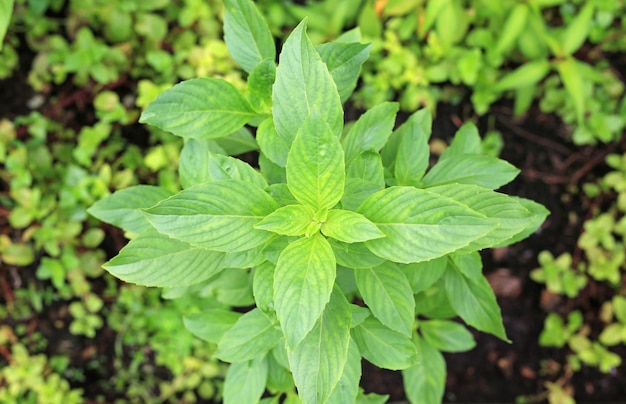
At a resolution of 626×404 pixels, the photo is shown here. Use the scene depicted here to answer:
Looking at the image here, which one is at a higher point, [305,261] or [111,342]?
[305,261]

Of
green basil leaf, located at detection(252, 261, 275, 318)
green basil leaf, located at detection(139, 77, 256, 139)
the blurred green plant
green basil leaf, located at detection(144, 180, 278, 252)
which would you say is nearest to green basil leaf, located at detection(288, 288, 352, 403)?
green basil leaf, located at detection(252, 261, 275, 318)

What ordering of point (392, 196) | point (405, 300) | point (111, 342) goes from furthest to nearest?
point (111, 342) < point (405, 300) < point (392, 196)

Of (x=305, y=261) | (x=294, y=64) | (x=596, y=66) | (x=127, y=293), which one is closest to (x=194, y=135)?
(x=294, y=64)

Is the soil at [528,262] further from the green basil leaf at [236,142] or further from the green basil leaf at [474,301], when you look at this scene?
the green basil leaf at [236,142]

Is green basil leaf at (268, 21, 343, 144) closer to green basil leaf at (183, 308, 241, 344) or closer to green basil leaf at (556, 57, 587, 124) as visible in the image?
green basil leaf at (183, 308, 241, 344)

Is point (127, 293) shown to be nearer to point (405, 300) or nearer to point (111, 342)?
point (111, 342)

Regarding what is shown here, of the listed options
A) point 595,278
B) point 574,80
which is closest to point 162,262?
point 574,80
